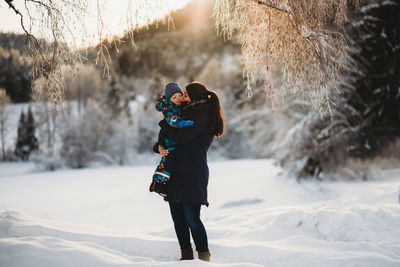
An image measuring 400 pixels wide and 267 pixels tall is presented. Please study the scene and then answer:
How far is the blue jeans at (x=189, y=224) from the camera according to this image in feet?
8.37

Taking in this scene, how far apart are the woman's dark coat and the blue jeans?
11cm

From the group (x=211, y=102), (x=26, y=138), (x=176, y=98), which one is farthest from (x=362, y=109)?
(x=26, y=138)

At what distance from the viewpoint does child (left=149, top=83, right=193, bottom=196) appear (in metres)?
2.47

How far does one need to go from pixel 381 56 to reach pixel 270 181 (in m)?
5.97

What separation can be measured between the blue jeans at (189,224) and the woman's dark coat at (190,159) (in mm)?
110

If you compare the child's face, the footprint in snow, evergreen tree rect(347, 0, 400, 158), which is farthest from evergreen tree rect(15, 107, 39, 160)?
the child's face

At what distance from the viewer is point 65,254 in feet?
7.21

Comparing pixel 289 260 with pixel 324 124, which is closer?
pixel 289 260

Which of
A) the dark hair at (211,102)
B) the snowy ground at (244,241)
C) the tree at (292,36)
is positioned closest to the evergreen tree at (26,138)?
the snowy ground at (244,241)

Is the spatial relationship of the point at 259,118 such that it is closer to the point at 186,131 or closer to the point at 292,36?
the point at 292,36

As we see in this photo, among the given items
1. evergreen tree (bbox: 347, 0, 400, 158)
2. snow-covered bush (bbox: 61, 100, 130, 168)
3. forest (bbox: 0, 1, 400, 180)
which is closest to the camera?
forest (bbox: 0, 1, 400, 180)

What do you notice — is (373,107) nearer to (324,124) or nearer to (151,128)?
(324,124)

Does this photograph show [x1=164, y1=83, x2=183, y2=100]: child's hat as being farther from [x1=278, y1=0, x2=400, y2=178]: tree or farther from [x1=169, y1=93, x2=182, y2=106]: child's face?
[x1=278, y1=0, x2=400, y2=178]: tree

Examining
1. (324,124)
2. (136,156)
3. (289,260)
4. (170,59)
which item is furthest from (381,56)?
(170,59)
